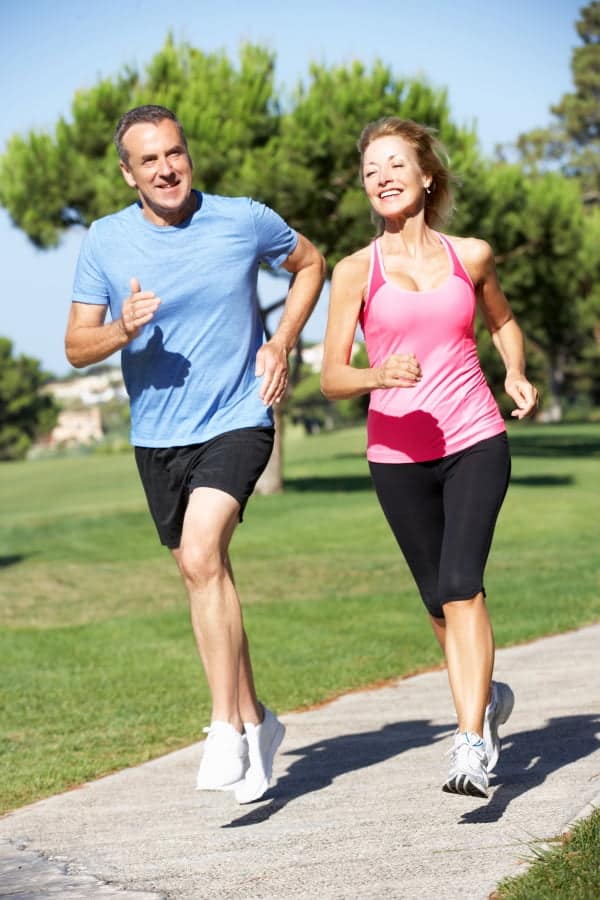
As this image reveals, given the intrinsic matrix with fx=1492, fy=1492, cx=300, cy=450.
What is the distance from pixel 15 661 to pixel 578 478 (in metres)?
22.5

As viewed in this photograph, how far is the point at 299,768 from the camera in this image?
20.2ft

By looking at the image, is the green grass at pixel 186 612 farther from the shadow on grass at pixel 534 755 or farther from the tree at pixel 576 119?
the tree at pixel 576 119

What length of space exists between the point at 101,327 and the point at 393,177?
1110mm

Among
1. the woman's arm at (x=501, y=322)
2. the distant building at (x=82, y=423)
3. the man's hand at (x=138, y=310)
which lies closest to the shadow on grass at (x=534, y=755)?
the woman's arm at (x=501, y=322)

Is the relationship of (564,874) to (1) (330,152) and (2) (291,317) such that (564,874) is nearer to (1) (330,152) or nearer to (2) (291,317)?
(2) (291,317)

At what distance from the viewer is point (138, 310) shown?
4.68 m

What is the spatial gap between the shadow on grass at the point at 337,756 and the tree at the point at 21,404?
9043 cm

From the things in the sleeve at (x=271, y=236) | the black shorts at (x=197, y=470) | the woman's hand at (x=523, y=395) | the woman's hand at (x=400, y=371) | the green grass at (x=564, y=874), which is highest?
the sleeve at (x=271, y=236)

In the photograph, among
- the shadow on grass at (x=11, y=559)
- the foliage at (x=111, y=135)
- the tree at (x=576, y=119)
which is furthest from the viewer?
the tree at (x=576, y=119)

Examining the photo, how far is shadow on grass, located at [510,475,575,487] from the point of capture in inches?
1198

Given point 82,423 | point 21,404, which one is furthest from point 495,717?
point 82,423

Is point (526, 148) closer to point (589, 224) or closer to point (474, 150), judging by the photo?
point (589, 224)

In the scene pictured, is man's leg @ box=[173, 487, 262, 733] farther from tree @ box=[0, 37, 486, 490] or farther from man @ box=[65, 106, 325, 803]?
tree @ box=[0, 37, 486, 490]

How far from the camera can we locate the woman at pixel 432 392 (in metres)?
4.84
